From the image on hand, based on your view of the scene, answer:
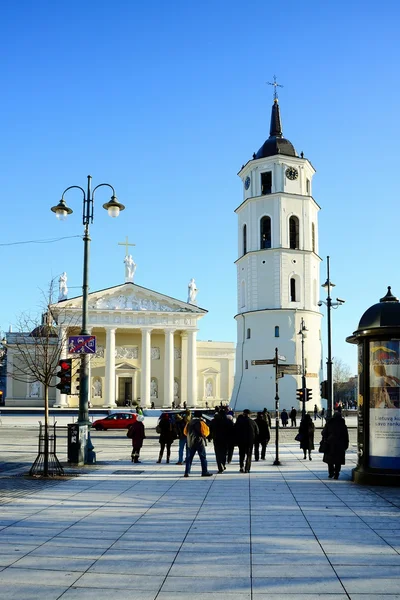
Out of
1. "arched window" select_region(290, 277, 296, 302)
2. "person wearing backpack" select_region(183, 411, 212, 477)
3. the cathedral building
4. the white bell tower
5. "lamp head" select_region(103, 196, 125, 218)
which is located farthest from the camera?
the cathedral building

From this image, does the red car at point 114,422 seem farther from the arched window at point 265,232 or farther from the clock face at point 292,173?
the clock face at point 292,173

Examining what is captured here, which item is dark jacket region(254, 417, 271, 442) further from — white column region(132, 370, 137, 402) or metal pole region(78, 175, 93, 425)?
white column region(132, 370, 137, 402)

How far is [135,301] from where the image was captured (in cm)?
7594

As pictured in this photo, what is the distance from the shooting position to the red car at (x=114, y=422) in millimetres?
42719

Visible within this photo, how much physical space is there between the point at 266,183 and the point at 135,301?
72.4 feet

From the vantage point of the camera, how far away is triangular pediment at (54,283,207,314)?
7475 centimetres

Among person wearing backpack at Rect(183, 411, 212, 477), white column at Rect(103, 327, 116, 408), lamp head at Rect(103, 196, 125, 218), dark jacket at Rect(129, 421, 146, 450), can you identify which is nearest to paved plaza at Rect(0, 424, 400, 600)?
person wearing backpack at Rect(183, 411, 212, 477)

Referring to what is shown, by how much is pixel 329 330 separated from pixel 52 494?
21.9 metres

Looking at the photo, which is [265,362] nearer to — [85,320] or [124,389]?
[85,320]

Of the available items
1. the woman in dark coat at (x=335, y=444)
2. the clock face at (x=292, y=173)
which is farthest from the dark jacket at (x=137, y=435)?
the clock face at (x=292, y=173)

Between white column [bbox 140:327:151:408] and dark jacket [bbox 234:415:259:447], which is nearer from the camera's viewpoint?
dark jacket [bbox 234:415:259:447]

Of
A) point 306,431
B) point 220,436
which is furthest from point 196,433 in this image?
point 306,431

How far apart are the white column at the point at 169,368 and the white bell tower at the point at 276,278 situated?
13.3 metres

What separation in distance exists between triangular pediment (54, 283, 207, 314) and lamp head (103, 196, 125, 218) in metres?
55.2
